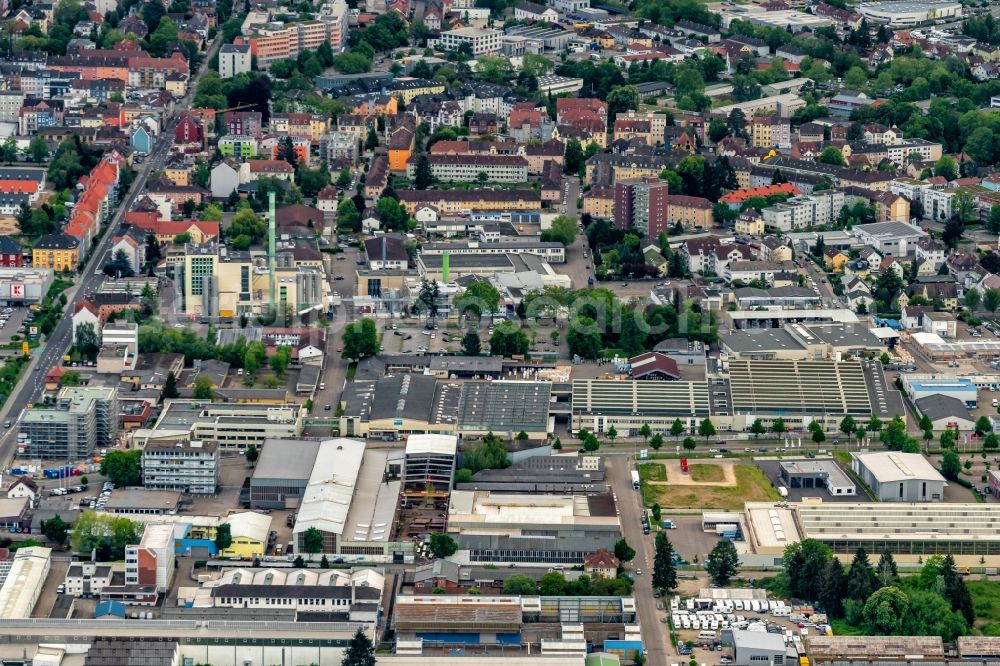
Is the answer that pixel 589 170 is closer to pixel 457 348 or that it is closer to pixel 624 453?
pixel 457 348

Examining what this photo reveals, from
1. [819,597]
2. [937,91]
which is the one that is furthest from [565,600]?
[937,91]

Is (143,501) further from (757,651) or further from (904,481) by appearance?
(904,481)

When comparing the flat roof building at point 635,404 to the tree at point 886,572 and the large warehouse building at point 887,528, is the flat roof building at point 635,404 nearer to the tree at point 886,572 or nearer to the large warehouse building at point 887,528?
the large warehouse building at point 887,528

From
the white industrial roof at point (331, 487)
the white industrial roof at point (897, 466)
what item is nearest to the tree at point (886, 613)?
the white industrial roof at point (897, 466)

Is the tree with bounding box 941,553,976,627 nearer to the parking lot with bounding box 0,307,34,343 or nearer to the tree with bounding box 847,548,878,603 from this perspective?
the tree with bounding box 847,548,878,603

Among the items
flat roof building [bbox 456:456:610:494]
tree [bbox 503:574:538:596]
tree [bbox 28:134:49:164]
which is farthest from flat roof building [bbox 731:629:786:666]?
tree [bbox 28:134:49:164]
